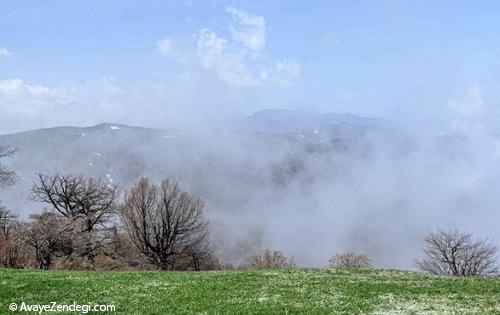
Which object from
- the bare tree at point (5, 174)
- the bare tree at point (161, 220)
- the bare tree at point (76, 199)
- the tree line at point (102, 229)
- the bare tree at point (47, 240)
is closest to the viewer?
the bare tree at point (5, 174)

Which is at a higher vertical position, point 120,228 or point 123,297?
point 120,228

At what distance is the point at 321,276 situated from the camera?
33.3 metres

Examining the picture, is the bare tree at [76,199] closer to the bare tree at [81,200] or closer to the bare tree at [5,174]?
the bare tree at [81,200]

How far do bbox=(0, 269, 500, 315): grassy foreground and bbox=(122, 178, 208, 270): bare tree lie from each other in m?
34.4

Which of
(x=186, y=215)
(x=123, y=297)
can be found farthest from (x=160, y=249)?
(x=123, y=297)

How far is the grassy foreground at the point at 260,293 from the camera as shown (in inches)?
890

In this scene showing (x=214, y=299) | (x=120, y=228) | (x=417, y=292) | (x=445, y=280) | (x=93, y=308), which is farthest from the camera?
(x=120, y=228)

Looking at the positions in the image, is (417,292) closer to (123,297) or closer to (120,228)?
(123,297)

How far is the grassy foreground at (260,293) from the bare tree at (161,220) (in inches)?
1355

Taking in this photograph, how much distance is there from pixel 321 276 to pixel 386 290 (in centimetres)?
649

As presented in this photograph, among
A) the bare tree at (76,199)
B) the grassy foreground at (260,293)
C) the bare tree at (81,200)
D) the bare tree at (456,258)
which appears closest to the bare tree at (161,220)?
the bare tree at (81,200)

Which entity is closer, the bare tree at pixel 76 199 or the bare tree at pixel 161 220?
the bare tree at pixel 161 220

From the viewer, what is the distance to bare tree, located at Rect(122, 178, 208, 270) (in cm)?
6700

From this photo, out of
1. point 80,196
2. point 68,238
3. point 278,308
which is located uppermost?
point 80,196
